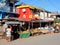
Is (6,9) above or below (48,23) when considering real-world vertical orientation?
above

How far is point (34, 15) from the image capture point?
41.6m

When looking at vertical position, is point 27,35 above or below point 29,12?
below

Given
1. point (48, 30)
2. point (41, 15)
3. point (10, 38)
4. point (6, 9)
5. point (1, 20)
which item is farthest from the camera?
point (41, 15)

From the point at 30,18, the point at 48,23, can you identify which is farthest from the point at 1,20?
the point at 48,23

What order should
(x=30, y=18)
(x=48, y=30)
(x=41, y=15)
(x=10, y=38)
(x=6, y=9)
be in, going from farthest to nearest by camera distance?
(x=41, y=15) → (x=30, y=18) → (x=48, y=30) → (x=6, y=9) → (x=10, y=38)

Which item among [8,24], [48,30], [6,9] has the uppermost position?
[6,9]

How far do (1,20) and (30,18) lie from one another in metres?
9.22

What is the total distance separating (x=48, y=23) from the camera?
151 ft

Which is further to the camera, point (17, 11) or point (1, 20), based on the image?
point (17, 11)

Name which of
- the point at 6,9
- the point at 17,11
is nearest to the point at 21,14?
the point at 17,11

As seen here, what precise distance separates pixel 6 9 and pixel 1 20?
3476 millimetres

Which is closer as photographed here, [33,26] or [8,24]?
[8,24]

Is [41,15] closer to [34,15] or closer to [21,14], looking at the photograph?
[34,15]

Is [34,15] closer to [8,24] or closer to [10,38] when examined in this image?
[8,24]
